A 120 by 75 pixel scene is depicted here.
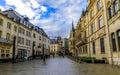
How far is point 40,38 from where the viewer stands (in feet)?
194

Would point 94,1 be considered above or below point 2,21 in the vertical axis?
above

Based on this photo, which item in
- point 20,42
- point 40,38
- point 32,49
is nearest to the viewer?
point 20,42

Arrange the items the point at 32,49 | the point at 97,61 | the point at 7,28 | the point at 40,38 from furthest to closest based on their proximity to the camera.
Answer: the point at 40,38 → the point at 32,49 → the point at 7,28 → the point at 97,61

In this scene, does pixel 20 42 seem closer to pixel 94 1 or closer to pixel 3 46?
pixel 3 46

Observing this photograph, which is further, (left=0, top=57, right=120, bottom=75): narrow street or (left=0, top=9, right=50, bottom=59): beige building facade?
(left=0, top=9, right=50, bottom=59): beige building facade

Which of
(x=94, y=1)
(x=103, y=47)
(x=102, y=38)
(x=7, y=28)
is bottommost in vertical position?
(x=103, y=47)

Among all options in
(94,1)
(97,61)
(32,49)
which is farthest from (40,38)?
(97,61)

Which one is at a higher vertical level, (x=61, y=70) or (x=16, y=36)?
(x=16, y=36)

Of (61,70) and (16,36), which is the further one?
(16,36)

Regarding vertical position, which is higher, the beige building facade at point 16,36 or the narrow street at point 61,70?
the beige building facade at point 16,36

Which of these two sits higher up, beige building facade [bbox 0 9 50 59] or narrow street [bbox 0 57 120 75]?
beige building facade [bbox 0 9 50 59]

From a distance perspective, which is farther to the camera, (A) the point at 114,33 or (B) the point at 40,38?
(B) the point at 40,38

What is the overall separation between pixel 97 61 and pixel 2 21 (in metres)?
23.0

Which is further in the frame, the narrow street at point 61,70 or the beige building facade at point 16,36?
the beige building facade at point 16,36
